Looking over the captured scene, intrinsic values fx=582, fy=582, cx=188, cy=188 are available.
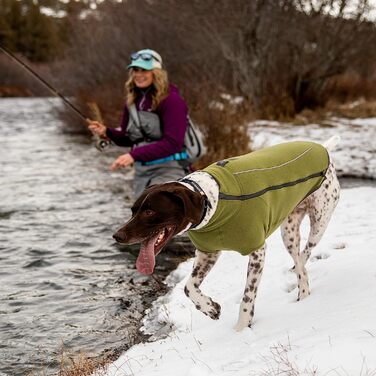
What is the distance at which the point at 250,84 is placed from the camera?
17.9 m

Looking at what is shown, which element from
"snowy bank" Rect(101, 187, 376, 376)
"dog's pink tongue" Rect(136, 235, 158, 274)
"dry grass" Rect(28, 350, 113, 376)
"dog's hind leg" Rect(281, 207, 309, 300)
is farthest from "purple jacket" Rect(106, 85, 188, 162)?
"dog's pink tongue" Rect(136, 235, 158, 274)

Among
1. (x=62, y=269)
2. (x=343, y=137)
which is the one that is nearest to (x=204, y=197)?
(x=62, y=269)

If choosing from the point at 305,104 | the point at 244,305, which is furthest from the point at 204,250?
the point at 305,104

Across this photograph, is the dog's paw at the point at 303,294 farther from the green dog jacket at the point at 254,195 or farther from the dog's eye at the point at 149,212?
the dog's eye at the point at 149,212

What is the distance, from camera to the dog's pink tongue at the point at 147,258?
10.8 feet

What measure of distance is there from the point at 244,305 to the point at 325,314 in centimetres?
51

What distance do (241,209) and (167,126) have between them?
2.75m

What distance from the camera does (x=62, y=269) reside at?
20.4ft

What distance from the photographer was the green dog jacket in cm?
350

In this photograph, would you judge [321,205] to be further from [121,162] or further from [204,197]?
[121,162]

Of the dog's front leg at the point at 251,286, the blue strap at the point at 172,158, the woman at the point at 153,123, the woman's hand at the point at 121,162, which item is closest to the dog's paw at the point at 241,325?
the dog's front leg at the point at 251,286

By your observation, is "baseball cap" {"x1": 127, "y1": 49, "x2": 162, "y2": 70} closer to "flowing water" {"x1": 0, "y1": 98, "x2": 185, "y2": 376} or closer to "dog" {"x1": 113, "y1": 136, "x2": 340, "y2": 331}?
"flowing water" {"x1": 0, "y1": 98, "x2": 185, "y2": 376}

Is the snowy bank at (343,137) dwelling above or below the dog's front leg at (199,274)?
below

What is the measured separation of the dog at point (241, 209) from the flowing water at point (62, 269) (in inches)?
52.1
